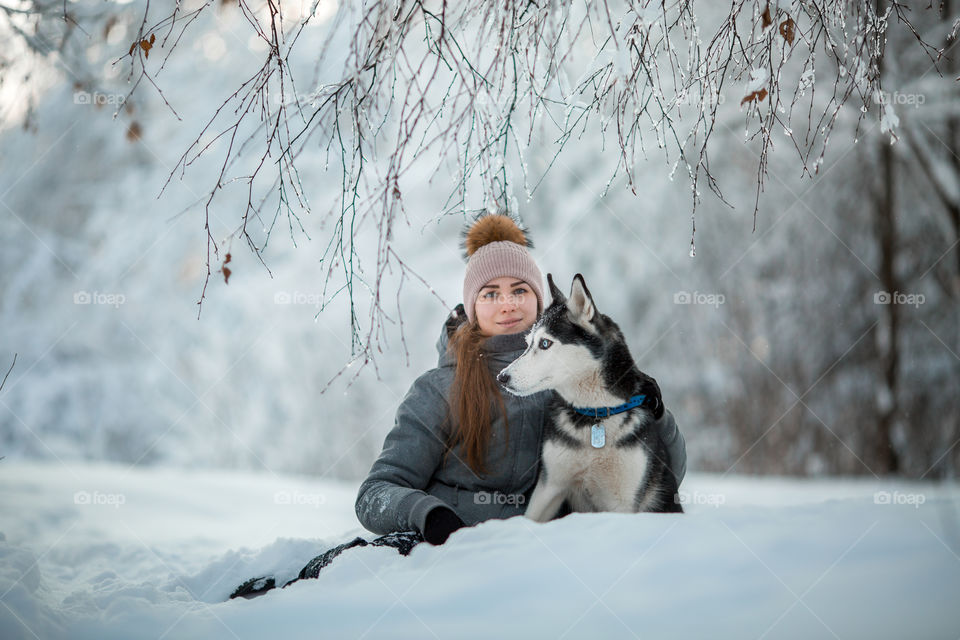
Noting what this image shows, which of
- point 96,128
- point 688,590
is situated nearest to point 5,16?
point 688,590

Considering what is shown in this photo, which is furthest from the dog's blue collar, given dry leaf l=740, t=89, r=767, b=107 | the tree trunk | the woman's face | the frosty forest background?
the tree trunk

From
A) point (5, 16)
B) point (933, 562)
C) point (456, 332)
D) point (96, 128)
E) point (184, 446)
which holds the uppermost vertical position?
point (96, 128)

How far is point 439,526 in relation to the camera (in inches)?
89.8

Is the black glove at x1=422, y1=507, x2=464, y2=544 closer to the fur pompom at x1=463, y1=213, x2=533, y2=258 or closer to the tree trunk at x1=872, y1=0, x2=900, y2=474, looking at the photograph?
the fur pompom at x1=463, y1=213, x2=533, y2=258

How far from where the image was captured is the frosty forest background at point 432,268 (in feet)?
21.3

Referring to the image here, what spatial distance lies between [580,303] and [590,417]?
18.0 inches

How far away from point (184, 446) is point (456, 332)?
6.91 metres

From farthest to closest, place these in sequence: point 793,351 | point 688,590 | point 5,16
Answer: point 793,351
point 5,16
point 688,590

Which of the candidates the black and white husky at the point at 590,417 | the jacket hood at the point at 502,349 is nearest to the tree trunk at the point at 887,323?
the black and white husky at the point at 590,417

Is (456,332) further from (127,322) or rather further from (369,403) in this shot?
(127,322)

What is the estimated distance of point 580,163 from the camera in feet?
25.8

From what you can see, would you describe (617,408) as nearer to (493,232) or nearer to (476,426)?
A: (476,426)

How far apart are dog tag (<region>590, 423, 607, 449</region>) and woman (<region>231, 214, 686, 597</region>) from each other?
247 millimetres

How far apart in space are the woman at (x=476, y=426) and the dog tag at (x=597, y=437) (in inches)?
9.7
